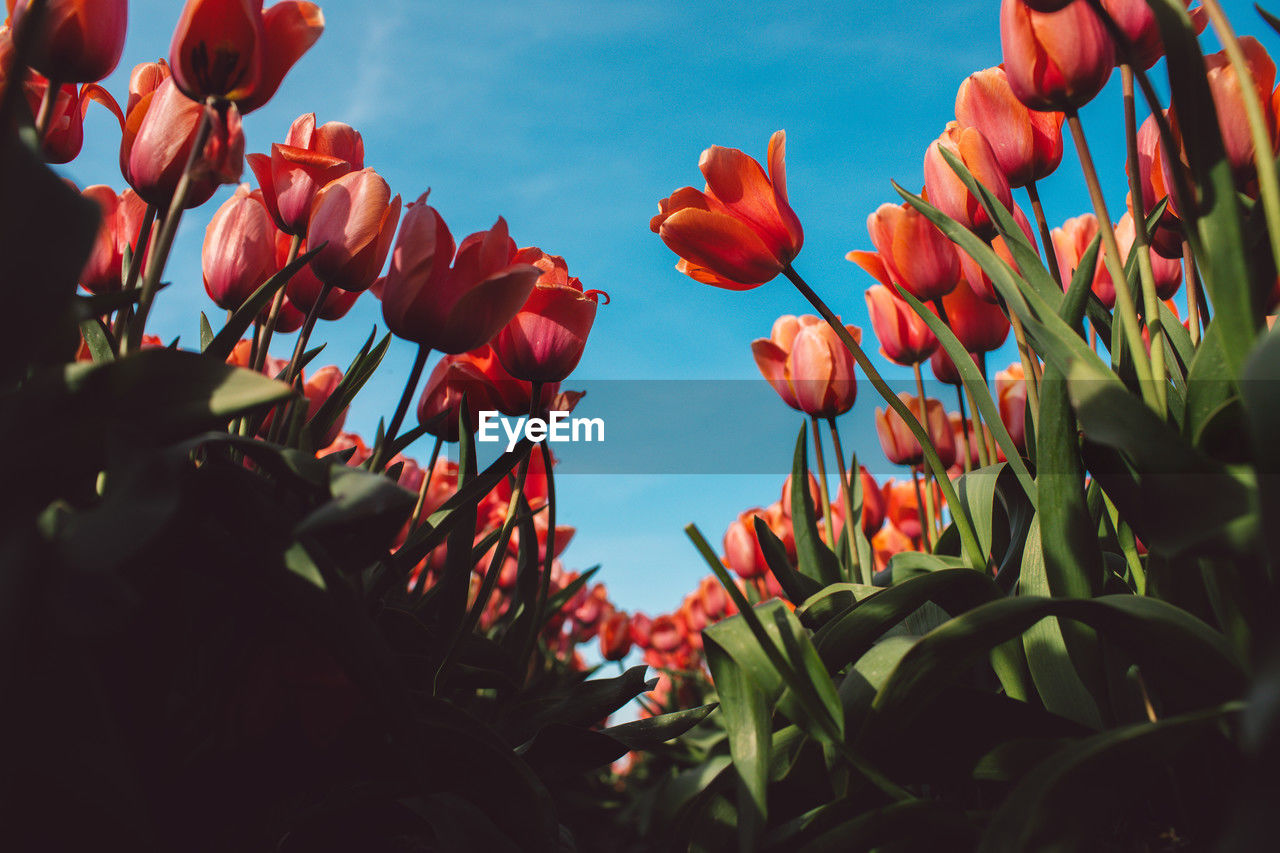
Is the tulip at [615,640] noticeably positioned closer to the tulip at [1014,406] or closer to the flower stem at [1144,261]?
the tulip at [1014,406]

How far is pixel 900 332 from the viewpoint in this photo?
139 centimetres

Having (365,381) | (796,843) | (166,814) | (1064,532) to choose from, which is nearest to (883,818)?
(796,843)

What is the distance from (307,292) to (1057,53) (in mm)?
895

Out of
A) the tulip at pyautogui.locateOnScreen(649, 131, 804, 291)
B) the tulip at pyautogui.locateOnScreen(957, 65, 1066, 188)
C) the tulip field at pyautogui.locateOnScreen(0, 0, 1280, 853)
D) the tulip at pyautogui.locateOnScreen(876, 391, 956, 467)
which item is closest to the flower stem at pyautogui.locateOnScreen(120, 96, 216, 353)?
the tulip field at pyautogui.locateOnScreen(0, 0, 1280, 853)

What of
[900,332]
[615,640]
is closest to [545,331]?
[900,332]

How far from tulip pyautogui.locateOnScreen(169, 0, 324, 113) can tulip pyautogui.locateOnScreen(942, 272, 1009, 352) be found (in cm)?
97

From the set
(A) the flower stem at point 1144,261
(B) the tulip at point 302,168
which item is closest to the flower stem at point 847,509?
(A) the flower stem at point 1144,261

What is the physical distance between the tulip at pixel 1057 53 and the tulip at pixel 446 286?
54 centimetres

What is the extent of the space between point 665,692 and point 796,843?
143 inches

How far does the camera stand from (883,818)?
533mm

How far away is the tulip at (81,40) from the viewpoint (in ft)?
2.31

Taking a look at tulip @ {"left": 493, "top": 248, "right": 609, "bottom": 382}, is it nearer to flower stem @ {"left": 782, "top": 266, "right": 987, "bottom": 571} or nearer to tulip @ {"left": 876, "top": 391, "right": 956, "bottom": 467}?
A: flower stem @ {"left": 782, "top": 266, "right": 987, "bottom": 571}

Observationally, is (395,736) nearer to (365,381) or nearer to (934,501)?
(365,381)

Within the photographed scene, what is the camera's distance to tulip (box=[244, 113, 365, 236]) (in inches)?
32.7
